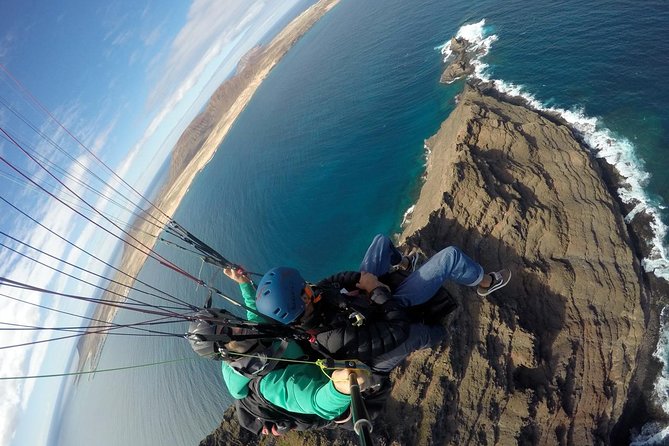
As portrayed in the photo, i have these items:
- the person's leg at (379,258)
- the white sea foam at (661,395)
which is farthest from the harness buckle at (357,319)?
the white sea foam at (661,395)

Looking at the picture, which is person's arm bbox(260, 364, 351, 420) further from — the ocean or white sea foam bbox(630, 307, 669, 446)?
white sea foam bbox(630, 307, 669, 446)

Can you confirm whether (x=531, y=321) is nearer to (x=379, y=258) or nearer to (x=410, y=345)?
(x=379, y=258)

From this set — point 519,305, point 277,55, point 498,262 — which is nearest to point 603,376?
point 519,305

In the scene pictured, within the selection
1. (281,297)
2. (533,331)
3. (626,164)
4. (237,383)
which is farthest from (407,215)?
(281,297)

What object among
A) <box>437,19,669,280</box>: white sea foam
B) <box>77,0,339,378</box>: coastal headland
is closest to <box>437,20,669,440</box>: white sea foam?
<box>437,19,669,280</box>: white sea foam

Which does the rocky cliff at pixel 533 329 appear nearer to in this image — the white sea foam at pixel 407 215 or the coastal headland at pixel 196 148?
the white sea foam at pixel 407 215
